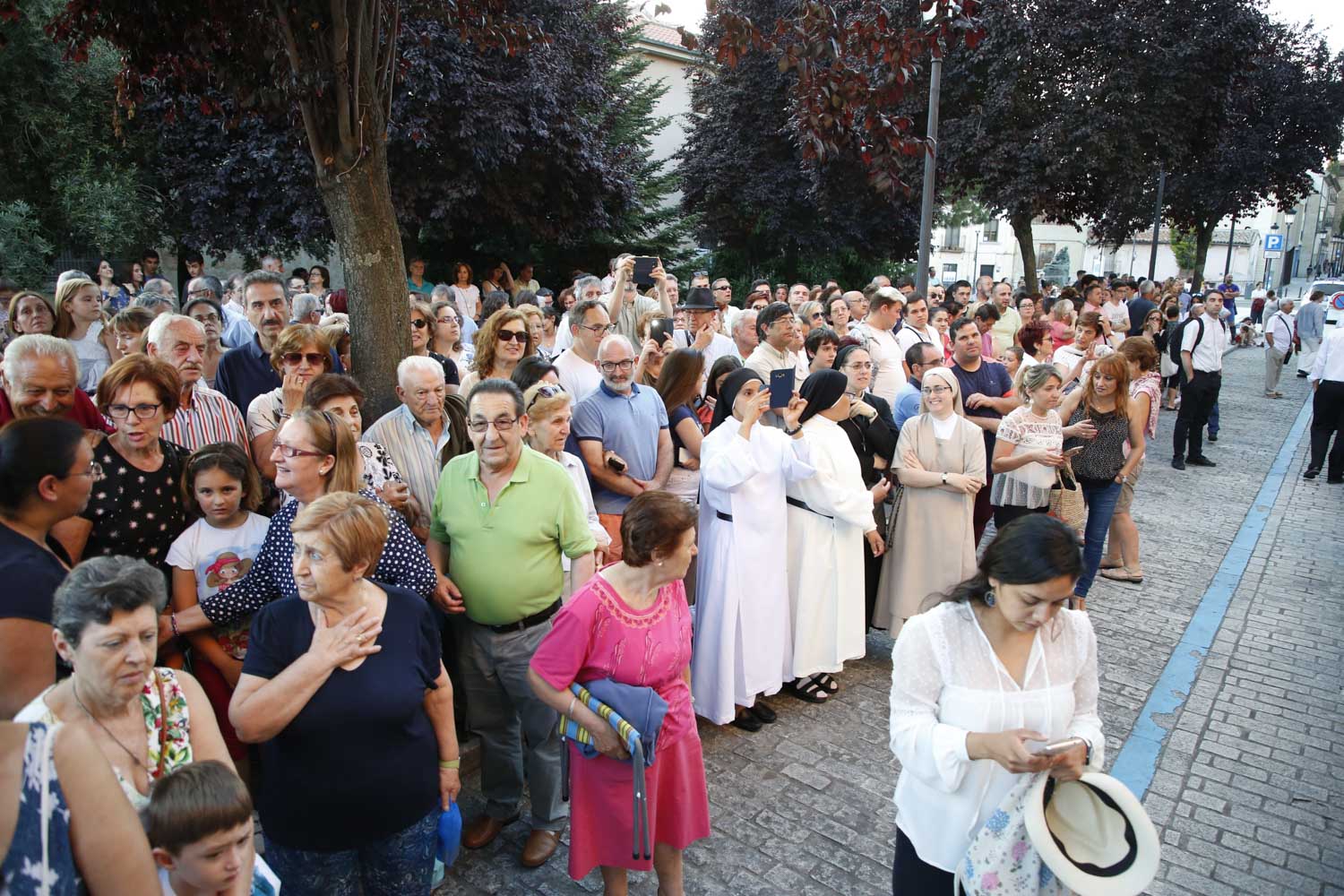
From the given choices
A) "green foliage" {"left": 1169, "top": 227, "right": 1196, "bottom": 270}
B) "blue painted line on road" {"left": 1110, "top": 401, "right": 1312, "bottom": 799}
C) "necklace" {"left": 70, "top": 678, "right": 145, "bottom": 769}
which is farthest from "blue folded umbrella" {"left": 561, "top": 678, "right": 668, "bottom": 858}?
"green foliage" {"left": 1169, "top": 227, "right": 1196, "bottom": 270}

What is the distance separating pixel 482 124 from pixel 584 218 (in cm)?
344

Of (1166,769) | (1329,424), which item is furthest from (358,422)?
(1329,424)

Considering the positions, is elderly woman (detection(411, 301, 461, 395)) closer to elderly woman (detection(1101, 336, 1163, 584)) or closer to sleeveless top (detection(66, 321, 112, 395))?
sleeveless top (detection(66, 321, 112, 395))

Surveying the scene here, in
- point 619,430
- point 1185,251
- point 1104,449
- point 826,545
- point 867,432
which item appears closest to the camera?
point 619,430

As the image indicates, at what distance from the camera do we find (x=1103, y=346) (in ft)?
29.9

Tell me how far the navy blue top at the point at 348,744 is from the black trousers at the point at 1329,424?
11817mm

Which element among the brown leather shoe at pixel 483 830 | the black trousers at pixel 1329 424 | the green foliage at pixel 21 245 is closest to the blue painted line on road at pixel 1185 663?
the black trousers at pixel 1329 424

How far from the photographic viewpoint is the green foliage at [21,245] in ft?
46.4

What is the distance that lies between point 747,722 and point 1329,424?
995cm

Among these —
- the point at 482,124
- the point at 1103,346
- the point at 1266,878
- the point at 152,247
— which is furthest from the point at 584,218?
the point at 1266,878

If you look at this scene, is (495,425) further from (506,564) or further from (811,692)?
(811,692)

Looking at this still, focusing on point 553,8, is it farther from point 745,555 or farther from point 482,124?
point 745,555

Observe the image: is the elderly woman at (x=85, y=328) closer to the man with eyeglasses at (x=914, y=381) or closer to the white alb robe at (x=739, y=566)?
the white alb robe at (x=739, y=566)

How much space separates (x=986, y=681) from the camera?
8.48ft
